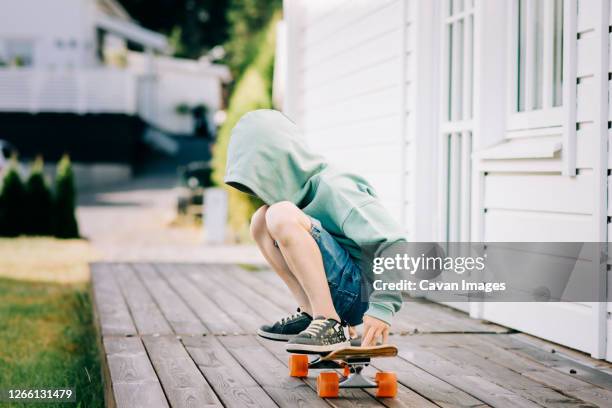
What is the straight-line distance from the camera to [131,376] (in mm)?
2752

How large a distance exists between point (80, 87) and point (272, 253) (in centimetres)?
1893

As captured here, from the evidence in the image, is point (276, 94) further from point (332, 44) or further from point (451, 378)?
point (451, 378)

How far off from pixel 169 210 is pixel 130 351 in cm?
1207

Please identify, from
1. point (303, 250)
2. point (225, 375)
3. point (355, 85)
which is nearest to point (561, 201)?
point (303, 250)

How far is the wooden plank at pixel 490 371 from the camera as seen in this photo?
2.57m

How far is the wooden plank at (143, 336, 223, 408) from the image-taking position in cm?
248

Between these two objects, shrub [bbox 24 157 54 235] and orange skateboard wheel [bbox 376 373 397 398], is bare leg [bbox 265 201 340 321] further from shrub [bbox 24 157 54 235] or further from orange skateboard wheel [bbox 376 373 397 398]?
shrub [bbox 24 157 54 235]

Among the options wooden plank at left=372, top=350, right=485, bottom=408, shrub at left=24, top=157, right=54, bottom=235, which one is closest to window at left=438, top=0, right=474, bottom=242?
wooden plank at left=372, top=350, right=485, bottom=408

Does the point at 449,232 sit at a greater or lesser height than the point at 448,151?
lesser

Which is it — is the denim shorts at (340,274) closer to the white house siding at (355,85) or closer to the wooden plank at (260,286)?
the wooden plank at (260,286)

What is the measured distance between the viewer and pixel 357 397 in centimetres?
255

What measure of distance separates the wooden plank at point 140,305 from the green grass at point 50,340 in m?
0.29

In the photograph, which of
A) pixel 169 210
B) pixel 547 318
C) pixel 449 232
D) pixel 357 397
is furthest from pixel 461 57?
pixel 169 210

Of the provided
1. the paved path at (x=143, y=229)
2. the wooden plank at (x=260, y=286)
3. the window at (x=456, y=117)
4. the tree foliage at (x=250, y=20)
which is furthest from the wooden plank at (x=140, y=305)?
the tree foliage at (x=250, y=20)
